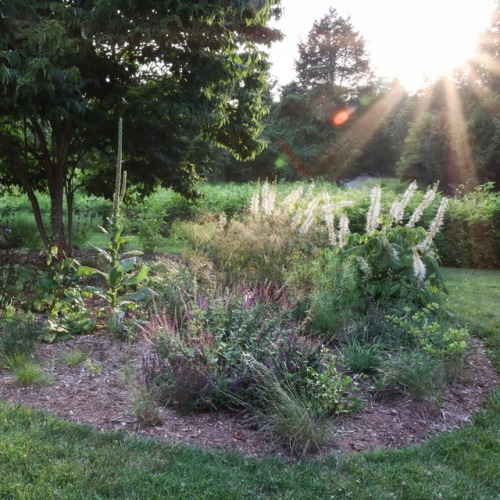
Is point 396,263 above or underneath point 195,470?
above

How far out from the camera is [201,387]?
3.53 meters

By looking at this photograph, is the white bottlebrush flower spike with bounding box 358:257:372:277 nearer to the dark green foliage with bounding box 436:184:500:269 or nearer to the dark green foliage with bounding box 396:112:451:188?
the dark green foliage with bounding box 436:184:500:269

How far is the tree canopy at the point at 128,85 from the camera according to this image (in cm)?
573

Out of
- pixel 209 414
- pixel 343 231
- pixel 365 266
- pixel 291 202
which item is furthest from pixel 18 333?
pixel 291 202

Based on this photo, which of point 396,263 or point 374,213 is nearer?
point 396,263

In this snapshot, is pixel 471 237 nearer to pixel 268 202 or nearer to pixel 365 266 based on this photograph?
pixel 268 202

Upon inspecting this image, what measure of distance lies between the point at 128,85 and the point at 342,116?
104 ft

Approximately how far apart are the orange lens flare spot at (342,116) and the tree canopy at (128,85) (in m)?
28.9

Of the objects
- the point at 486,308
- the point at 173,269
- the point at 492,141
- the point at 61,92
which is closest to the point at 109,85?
the point at 61,92

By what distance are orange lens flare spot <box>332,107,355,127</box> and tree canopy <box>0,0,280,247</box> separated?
28.9 m

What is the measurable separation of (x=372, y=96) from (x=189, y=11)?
35.2m

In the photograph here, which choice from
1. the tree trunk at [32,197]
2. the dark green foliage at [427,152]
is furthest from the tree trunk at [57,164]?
the dark green foliage at [427,152]

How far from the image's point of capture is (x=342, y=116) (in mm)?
36906

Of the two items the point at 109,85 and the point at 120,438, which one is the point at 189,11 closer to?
the point at 109,85
